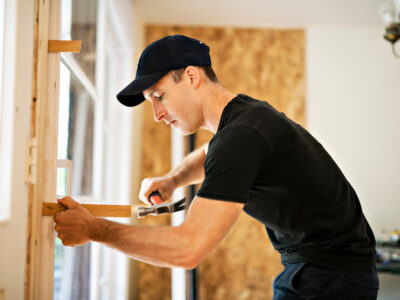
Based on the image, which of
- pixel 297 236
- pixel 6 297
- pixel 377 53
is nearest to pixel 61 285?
pixel 6 297

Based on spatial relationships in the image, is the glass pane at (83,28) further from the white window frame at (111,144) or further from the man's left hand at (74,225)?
the man's left hand at (74,225)

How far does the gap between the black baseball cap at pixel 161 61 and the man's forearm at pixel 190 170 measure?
45 cm

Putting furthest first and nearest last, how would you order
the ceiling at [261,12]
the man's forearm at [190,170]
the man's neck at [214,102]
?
the ceiling at [261,12] < the man's forearm at [190,170] < the man's neck at [214,102]

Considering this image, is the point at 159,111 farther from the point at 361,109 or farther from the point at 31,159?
the point at 361,109

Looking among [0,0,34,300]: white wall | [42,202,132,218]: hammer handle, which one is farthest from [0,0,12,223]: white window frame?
[42,202,132,218]: hammer handle

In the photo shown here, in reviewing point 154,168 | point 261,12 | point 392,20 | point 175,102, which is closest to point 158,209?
point 175,102

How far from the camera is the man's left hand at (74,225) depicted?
974 millimetres

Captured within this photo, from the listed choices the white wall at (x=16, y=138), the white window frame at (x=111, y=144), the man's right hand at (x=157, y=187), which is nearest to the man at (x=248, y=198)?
the white wall at (x=16, y=138)

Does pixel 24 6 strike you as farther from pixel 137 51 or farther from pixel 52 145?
pixel 137 51

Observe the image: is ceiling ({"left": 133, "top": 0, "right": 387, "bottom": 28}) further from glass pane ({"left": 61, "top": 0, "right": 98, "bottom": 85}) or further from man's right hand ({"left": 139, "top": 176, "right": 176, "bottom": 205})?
man's right hand ({"left": 139, "top": 176, "right": 176, "bottom": 205})

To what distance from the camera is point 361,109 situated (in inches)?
157

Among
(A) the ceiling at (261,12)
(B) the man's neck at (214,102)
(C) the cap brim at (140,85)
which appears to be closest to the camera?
(C) the cap brim at (140,85)

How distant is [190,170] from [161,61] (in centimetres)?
56

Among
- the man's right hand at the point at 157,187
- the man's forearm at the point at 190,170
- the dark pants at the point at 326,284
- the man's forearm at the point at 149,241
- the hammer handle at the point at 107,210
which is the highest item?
the man's forearm at the point at 190,170
